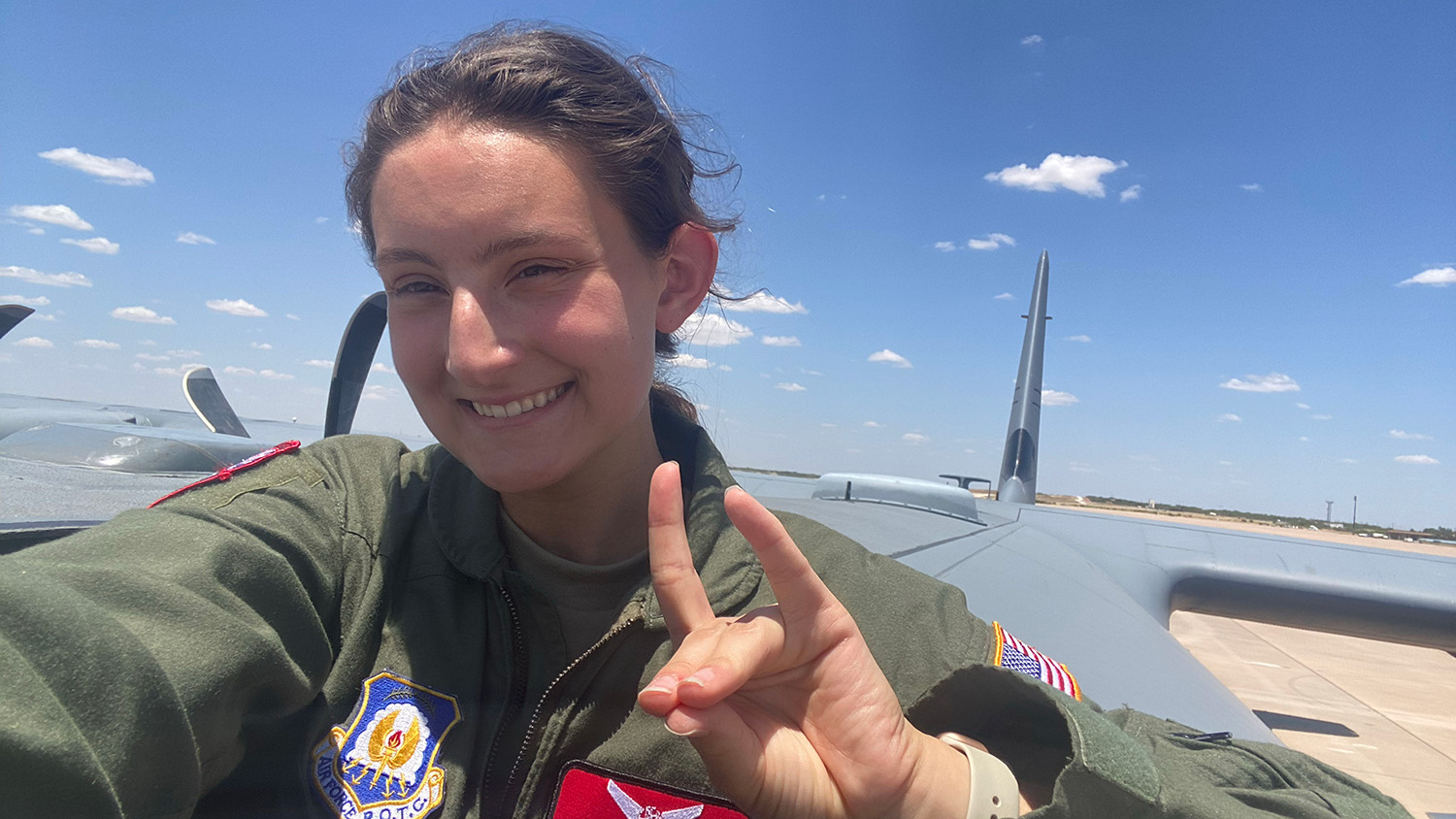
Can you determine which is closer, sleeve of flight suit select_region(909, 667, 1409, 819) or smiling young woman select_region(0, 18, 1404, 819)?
smiling young woman select_region(0, 18, 1404, 819)

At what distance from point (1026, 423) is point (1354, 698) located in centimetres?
410

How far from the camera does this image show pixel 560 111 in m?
1.22

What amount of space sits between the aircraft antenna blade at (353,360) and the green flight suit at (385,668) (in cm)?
322

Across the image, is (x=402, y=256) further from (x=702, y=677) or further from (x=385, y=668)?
(x=702, y=677)

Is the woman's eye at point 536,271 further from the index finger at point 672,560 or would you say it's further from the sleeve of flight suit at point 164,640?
the sleeve of flight suit at point 164,640

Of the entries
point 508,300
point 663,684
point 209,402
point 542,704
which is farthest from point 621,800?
point 209,402

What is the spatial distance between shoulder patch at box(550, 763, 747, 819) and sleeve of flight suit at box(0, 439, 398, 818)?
1.21ft

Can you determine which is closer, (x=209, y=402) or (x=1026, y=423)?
(x=209, y=402)

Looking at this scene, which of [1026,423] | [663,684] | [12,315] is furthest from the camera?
[1026,423]

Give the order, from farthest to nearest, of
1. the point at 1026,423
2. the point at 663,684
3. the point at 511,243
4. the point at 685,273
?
the point at 1026,423
the point at 685,273
the point at 511,243
the point at 663,684

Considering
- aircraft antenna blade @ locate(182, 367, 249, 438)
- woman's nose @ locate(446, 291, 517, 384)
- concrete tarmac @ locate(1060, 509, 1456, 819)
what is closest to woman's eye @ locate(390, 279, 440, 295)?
woman's nose @ locate(446, 291, 517, 384)

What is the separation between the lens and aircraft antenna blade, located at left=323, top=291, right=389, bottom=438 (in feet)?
Result: 14.0

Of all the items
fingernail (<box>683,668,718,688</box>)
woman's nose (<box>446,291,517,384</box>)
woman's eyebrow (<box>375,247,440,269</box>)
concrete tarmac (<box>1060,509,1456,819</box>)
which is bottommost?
concrete tarmac (<box>1060,509,1456,819</box>)

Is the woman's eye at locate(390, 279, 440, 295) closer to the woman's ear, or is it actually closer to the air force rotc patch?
the woman's ear
